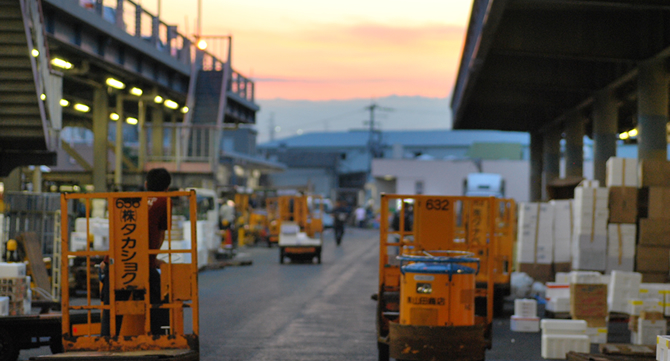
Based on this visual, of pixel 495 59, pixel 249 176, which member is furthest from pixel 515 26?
pixel 249 176

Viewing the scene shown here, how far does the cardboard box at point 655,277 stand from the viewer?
57.4 feet

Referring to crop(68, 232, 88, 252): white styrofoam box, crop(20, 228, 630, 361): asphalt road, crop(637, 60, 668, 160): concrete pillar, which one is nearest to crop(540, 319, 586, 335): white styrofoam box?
crop(20, 228, 630, 361): asphalt road

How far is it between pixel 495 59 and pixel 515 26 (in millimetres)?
4626

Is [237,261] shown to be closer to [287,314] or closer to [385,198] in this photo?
[287,314]

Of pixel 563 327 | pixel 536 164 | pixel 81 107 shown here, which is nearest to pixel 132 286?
pixel 563 327

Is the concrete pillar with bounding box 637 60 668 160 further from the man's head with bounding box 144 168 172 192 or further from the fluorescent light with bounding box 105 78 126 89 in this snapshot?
the fluorescent light with bounding box 105 78 126 89

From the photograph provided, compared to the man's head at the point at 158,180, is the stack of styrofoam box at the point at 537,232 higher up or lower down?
lower down

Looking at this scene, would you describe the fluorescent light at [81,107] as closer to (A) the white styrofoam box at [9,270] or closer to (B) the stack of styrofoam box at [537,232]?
(B) the stack of styrofoam box at [537,232]

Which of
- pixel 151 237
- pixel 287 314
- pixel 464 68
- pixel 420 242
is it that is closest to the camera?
pixel 151 237

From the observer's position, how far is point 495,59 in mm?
27234

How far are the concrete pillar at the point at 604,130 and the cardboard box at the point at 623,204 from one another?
12.4 metres

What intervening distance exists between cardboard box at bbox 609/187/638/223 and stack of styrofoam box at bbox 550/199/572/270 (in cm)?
249

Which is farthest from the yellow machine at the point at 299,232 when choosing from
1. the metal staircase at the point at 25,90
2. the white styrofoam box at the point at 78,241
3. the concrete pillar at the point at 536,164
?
the concrete pillar at the point at 536,164

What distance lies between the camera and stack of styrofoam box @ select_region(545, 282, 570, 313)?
1540 cm
